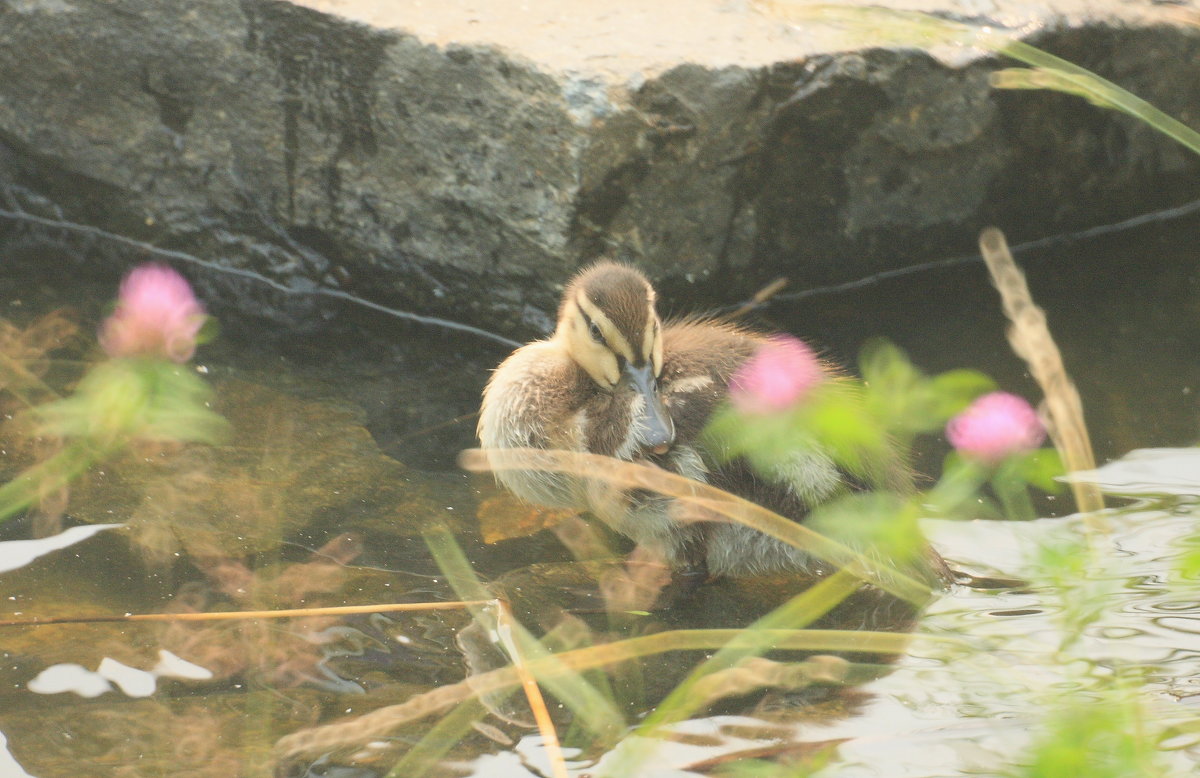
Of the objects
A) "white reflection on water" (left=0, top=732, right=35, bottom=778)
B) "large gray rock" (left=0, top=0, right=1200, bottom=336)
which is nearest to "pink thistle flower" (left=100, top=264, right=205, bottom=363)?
"white reflection on water" (left=0, top=732, right=35, bottom=778)

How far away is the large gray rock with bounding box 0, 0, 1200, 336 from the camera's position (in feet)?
12.7

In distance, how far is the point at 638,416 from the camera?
9.34 feet

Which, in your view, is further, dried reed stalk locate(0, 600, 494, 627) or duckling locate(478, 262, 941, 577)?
duckling locate(478, 262, 941, 577)

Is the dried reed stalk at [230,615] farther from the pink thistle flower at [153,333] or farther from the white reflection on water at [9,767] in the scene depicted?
the pink thistle flower at [153,333]

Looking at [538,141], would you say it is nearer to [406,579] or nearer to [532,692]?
[406,579]

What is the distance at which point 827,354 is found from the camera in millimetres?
3881

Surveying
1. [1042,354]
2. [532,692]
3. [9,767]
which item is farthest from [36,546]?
[1042,354]

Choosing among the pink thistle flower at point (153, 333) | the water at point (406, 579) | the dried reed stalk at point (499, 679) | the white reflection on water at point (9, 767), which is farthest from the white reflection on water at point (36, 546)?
the dried reed stalk at point (499, 679)

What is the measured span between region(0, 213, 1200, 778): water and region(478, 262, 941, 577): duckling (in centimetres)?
14

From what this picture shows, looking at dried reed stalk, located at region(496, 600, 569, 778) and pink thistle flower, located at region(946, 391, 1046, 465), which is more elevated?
pink thistle flower, located at region(946, 391, 1046, 465)

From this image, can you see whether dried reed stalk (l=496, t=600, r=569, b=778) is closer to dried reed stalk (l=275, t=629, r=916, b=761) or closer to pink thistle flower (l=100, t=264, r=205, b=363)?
dried reed stalk (l=275, t=629, r=916, b=761)

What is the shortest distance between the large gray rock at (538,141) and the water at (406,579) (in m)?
0.33

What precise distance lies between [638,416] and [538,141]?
1.33 metres

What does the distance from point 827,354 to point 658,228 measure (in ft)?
2.32
